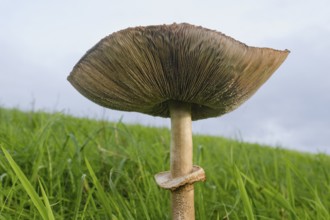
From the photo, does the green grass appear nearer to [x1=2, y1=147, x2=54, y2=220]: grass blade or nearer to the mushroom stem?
the mushroom stem

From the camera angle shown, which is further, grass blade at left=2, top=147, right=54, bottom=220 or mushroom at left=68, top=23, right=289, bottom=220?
grass blade at left=2, top=147, right=54, bottom=220

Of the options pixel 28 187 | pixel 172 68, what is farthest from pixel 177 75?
pixel 28 187

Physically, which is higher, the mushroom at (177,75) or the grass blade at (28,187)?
the mushroom at (177,75)

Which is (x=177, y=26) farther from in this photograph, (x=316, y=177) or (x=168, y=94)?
(x=316, y=177)

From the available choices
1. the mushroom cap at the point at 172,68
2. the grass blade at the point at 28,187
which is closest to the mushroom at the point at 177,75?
the mushroom cap at the point at 172,68

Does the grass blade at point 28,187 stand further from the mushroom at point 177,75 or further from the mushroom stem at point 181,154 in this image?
the mushroom stem at point 181,154

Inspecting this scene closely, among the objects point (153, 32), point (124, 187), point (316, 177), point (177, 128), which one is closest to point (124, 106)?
point (177, 128)

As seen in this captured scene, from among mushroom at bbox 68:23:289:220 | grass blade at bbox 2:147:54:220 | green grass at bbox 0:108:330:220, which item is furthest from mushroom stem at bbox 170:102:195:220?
grass blade at bbox 2:147:54:220

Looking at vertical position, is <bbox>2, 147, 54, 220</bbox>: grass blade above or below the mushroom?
below
